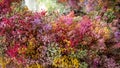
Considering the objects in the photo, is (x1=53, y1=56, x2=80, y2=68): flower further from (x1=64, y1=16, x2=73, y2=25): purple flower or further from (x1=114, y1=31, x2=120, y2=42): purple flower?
(x1=114, y1=31, x2=120, y2=42): purple flower

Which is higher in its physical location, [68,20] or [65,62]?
[68,20]

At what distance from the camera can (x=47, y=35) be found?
493 centimetres

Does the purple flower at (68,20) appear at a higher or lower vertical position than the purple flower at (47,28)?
higher

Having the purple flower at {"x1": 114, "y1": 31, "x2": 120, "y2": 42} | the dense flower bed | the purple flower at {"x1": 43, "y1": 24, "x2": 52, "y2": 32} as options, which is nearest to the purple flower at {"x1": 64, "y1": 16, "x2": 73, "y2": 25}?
the dense flower bed

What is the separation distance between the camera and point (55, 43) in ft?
15.9

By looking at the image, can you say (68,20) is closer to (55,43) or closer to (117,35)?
(55,43)

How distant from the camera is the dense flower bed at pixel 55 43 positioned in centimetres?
484

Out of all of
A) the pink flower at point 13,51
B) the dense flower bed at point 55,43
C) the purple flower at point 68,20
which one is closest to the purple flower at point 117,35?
the dense flower bed at point 55,43

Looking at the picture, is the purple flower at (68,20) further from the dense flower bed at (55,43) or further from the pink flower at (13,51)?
the pink flower at (13,51)

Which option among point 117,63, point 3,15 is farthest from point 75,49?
point 3,15

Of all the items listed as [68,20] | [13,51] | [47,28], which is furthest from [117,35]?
[13,51]

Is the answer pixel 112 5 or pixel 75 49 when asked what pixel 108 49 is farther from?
pixel 112 5

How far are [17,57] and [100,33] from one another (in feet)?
4.79

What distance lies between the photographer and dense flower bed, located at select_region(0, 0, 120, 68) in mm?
4840
